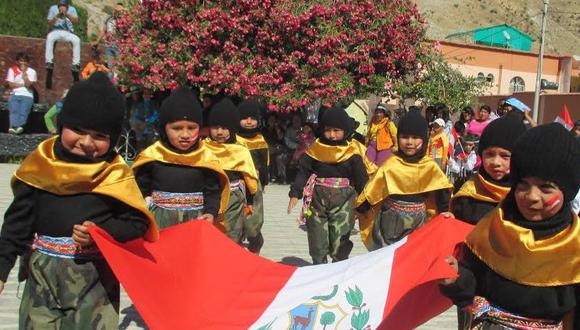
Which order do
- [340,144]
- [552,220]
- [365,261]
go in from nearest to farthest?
[552,220] → [365,261] → [340,144]

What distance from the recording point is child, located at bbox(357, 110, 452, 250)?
19.5ft

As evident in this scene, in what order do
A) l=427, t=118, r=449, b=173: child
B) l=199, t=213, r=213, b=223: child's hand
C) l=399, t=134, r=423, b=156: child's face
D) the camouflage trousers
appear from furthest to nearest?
l=427, t=118, r=449, b=173: child
l=399, t=134, r=423, b=156: child's face
the camouflage trousers
l=199, t=213, r=213, b=223: child's hand

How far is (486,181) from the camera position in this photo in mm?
4512

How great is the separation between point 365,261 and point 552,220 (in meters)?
1.88

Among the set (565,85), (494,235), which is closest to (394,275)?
(494,235)

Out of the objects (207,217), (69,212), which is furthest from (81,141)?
(207,217)

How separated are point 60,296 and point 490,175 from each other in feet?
9.09

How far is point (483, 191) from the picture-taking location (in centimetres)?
455

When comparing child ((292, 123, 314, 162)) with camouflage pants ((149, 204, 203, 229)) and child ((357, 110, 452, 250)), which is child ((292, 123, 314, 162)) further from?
camouflage pants ((149, 204, 203, 229))

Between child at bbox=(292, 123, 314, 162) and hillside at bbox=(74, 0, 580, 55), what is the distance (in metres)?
69.6

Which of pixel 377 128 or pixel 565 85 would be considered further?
pixel 565 85

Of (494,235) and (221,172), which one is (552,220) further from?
(221,172)

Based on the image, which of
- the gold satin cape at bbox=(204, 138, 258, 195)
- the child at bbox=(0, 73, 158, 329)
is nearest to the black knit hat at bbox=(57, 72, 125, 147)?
the child at bbox=(0, 73, 158, 329)

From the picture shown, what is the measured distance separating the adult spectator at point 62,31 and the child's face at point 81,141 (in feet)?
42.7
